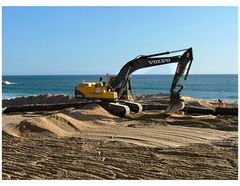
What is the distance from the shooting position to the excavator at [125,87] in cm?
1330

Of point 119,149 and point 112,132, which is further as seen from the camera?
point 112,132

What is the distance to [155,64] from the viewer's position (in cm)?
1388

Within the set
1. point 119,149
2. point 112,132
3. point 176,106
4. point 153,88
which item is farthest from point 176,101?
point 153,88

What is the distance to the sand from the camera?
6.26m

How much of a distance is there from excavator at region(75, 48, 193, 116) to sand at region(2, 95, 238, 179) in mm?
1373

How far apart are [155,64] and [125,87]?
1.50 m

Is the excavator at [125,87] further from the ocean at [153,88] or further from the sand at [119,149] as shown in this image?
the ocean at [153,88]

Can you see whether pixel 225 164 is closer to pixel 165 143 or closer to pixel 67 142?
pixel 165 143

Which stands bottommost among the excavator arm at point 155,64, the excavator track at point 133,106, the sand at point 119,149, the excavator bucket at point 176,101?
the sand at point 119,149

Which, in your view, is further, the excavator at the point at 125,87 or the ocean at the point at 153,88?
the ocean at the point at 153,88

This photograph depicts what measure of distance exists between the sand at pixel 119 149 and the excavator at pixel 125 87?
1373 mm

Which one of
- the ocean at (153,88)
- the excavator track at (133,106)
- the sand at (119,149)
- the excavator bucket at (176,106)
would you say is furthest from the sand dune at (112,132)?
the ocean at (153,88)

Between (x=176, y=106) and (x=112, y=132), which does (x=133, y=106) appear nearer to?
(x=176, y=106)

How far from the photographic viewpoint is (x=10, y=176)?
233 inches
